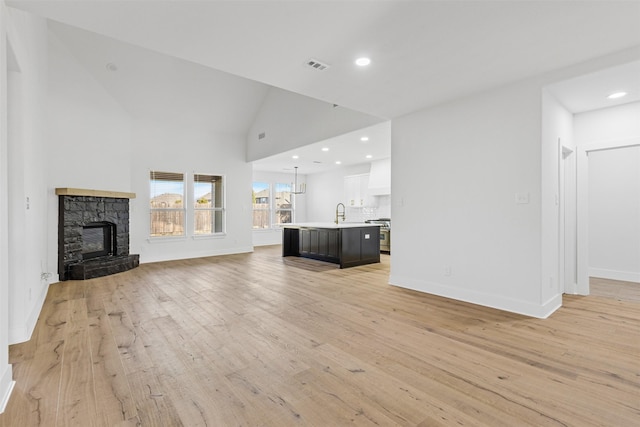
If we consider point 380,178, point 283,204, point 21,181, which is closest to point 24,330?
point 21,181

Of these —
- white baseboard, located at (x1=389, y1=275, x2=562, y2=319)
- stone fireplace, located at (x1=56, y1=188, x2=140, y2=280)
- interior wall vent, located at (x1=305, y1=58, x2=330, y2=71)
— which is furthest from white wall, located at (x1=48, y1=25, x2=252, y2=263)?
white baseboard, located at (x1=389, y1=275, x2=562, y2=319)

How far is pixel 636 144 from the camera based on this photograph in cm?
391

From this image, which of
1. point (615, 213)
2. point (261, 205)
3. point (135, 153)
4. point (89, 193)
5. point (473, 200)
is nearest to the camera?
point (473, 200)

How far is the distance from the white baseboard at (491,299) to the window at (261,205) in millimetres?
6814

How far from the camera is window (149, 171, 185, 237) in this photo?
727cm

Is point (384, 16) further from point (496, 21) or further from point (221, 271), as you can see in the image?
point (221, 271)

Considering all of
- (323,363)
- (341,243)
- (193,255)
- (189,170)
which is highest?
(189,170)

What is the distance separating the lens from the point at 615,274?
16.5 ft

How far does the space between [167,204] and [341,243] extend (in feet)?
14.4

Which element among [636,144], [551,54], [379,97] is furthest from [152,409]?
[636,144]

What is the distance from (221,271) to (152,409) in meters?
4.21

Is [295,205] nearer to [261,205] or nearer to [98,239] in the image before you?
[261,205]

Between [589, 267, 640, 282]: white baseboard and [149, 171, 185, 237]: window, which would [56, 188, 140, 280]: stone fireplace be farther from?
[589, 267, 640, 282]: white baseboard

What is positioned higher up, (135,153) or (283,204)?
(135,153)
